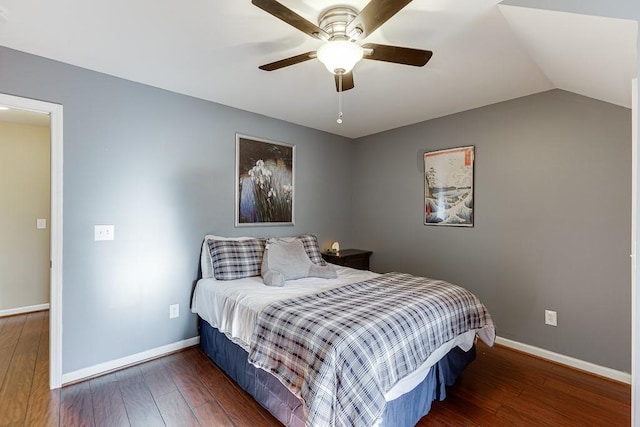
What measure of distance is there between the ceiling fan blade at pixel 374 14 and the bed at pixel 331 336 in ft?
4.88

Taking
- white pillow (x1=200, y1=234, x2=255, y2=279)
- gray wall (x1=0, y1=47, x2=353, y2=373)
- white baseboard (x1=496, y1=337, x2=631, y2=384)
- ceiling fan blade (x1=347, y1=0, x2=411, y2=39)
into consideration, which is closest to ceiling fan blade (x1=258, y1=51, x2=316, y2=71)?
ceiling fan blade (x1=347, y1=0, x2=411, y2=39)

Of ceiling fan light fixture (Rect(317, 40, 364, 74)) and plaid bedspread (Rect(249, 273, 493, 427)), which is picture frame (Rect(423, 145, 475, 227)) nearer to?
plaid bedspread (Rect(249, 273, 493, 427))

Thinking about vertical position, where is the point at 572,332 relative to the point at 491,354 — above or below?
above

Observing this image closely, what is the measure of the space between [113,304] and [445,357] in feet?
8.52

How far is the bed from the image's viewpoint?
1386 mm

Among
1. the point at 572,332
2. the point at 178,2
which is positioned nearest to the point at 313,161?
the point at 178,2

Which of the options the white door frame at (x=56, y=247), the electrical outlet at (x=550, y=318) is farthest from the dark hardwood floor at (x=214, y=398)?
the electrical outlet at (x=550, y=318)

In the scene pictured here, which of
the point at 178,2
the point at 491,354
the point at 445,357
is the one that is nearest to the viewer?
the point at 178,2

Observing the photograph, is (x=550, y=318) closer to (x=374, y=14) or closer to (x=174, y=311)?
(x=374, y=14)

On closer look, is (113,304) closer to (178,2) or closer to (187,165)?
(187,165)

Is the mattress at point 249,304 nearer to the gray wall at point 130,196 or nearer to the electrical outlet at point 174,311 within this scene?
the electrical outlet at point 174,311

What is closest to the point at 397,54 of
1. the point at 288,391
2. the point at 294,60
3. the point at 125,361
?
the point at 294,60

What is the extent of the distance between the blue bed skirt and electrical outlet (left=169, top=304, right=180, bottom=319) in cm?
47

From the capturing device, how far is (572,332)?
2545mm
